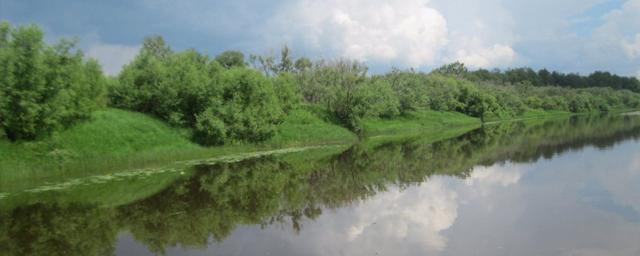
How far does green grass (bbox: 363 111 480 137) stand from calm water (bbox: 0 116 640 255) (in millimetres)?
30738

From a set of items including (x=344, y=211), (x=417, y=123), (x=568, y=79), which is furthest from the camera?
(x=568, y=79)

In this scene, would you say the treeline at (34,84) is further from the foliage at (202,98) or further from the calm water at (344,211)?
the foliage at (202,98)

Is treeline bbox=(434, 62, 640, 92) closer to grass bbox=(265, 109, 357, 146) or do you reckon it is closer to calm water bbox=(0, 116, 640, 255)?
grass bbox=(265, 109, 357, 146)

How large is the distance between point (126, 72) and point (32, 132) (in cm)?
1550

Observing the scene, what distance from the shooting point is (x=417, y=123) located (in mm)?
68625

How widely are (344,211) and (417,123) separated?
5451cm

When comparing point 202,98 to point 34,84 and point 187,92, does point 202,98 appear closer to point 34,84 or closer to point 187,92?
point 187,92

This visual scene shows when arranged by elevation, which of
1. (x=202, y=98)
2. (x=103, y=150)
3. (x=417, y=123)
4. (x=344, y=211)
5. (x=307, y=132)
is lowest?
(x=344, y=211)

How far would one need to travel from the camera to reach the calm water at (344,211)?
1231 centimetres

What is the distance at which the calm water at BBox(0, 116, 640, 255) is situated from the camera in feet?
40.4

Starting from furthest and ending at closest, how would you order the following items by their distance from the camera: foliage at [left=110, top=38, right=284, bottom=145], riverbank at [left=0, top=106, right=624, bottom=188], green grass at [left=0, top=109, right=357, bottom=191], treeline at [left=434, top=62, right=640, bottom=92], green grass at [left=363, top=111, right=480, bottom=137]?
treeline at [left=434, top=62, right=640, bottom=92]
green grass at [left=363, top=111, right=480, bottom=137]
foliage at [left=110, top=38, right=284, bottom=145]
riverbank at [left=0, top=106, right=624, bottom=188]
green grass at [left=0, top=109, right=357, bottom=191]

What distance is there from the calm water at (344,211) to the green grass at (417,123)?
3074cm

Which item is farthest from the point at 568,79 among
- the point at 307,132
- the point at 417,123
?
the point at 307,132

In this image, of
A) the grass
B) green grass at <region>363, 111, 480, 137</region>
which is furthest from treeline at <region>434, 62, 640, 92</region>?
the grass
